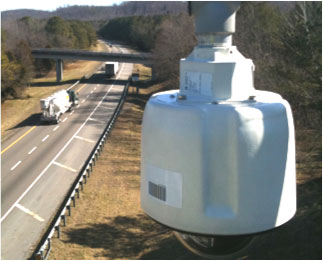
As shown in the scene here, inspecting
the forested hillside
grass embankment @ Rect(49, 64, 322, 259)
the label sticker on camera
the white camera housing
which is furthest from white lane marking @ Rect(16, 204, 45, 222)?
the white camera housing

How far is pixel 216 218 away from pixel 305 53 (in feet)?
44.0

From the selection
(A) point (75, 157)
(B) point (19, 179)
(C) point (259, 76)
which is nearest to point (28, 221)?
(B) point (19, 179)

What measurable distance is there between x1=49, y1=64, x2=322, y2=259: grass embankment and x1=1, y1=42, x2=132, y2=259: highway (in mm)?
1369

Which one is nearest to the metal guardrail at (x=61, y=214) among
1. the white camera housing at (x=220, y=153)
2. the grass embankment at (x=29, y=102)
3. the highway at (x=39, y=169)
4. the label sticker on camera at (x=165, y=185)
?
the highway at (x=39, y=169)

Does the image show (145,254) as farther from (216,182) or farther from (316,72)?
(216,182)

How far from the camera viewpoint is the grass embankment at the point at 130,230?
1284 cm

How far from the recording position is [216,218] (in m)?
2.37

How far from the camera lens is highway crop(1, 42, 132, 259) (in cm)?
1555

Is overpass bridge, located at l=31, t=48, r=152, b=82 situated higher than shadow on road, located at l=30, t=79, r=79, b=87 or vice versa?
overpass bridge, located at l=31, t=48, r=152, b=82

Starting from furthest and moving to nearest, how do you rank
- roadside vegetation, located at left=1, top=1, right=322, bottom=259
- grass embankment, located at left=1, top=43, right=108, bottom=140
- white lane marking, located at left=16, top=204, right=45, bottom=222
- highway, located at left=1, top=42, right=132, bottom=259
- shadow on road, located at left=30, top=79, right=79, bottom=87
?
shadow on road, located at left=30, top=79, right=79, bottom=87 → grass embankment, located at left=1, top=43, right=108, bottom=140 → white lane marking, located at left=16, top=204, right=45, bottom=222 → highway, located at left=1, top=42, right=132, bottom=259 → roadside vegetation, located at left=1, top=1, right=322, bottom=259

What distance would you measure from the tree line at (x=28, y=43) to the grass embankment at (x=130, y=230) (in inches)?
1130

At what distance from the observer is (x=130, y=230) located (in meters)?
15.9

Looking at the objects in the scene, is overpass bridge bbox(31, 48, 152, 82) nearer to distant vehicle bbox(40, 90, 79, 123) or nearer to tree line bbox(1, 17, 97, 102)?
tree line bbox(1, 17, 97, 102)

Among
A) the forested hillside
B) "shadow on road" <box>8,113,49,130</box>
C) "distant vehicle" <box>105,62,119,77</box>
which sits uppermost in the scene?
the forested hillside
